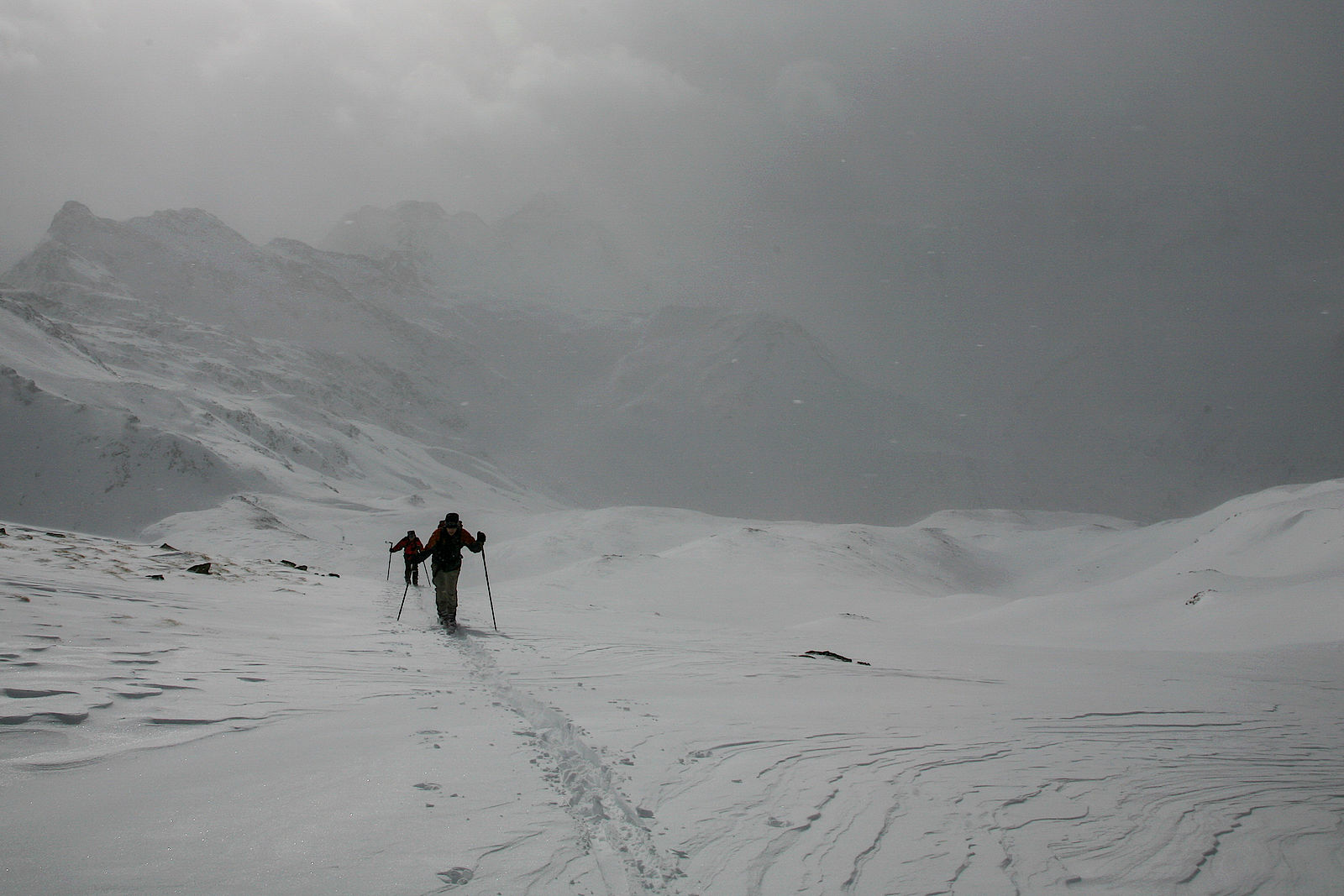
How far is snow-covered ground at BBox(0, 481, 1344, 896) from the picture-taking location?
3.71m

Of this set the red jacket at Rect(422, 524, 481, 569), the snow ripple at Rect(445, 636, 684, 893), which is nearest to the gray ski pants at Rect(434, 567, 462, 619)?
the red jacket at Rect(422, 524, 481, 569)

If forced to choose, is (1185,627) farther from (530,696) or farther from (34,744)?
(34,744)

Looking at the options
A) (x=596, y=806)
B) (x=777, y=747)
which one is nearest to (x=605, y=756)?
(x=596, y=806)

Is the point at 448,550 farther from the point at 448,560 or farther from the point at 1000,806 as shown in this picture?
the point at 1000,806

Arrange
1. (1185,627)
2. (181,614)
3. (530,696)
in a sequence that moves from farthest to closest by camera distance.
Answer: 1. (1185,627)
2. (181,614)
3. (530,696)

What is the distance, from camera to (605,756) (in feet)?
17.7

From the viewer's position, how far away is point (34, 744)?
4.33 metres

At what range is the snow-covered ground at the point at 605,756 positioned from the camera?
12.2 ft

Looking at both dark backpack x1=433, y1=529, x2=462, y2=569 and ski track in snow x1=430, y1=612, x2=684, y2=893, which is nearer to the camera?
ski track in snow x1=430, y1=612, x2=684, y2=893

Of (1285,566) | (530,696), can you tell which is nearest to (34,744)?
(530,696)

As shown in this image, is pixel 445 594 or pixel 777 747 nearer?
pixel 777 747

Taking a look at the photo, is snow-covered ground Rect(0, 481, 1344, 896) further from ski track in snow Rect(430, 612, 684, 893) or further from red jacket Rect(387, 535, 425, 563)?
red jacket Rect(387, 535, 425, 563)

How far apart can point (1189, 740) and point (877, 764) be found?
3.72 meters

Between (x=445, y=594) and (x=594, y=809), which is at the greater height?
(x=445, y=594)
